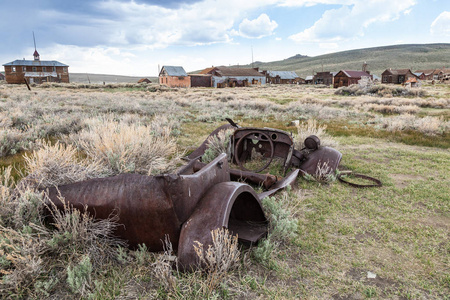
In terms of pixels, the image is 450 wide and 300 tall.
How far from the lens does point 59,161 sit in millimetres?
3420

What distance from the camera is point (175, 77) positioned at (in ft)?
180

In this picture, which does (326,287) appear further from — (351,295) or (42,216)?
(42,216)

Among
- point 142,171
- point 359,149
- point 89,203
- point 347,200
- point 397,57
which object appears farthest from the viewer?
point 397,57

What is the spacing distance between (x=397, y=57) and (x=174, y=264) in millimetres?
136261

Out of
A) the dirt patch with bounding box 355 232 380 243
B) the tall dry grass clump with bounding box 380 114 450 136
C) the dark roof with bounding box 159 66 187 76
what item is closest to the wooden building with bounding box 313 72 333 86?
the dark roof with bounding box 159 66 187 76

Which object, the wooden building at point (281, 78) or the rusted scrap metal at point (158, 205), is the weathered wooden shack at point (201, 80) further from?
the rusted scrap metal at point (158, 205)

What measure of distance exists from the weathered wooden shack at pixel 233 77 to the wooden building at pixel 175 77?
6.17 m

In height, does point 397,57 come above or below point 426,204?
above

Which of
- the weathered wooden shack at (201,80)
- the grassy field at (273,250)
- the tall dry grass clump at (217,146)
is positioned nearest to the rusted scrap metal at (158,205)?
the grassy field at (273,250)

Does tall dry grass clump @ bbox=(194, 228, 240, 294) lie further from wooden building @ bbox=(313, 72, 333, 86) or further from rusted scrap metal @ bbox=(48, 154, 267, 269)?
wooden building @ bbox=(313, 72, 333, 86)

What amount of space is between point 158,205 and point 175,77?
55383 millimetres

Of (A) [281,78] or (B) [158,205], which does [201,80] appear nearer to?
(A) [281,78]

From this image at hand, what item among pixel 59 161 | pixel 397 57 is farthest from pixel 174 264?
pixel 397 57

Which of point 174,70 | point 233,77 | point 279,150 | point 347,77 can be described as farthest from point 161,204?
point 233,77
